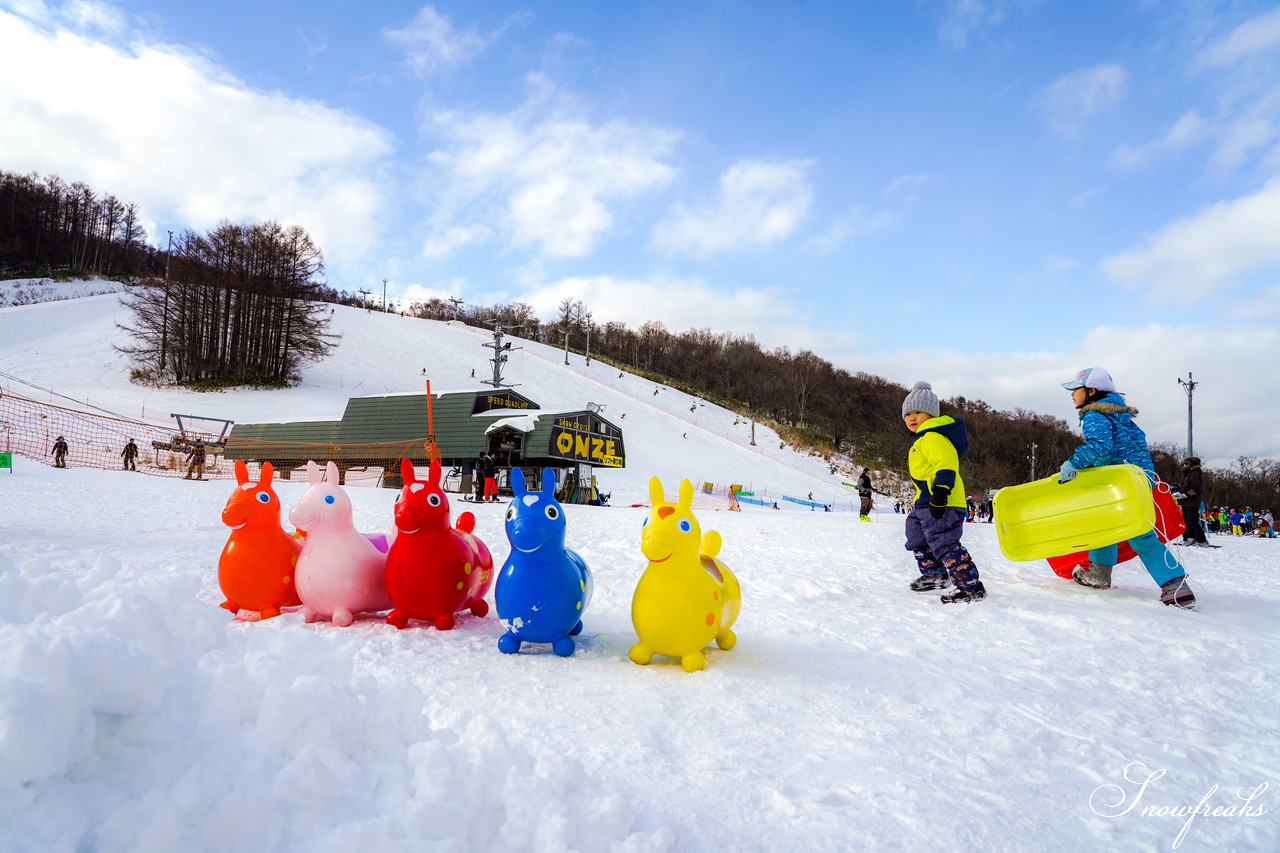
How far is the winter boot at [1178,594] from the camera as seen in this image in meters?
5.49

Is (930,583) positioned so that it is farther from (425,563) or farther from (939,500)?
(425,563)

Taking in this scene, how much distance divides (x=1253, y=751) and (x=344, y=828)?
3432mm

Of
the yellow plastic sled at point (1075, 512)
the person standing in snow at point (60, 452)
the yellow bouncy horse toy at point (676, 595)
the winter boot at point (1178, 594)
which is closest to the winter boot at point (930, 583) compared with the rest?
the yellow plastic sled at point (1075, 512)

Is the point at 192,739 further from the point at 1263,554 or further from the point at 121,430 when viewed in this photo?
the point at 121,430

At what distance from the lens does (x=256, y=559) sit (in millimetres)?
4664

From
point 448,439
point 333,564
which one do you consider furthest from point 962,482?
point 448,439

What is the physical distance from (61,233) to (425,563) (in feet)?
276

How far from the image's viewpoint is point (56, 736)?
1438 millimetres

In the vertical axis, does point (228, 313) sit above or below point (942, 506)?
above

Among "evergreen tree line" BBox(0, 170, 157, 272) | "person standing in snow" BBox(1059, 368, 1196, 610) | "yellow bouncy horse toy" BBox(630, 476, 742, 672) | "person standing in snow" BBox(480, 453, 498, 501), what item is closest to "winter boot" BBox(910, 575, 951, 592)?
"person standing in snow" BBox(1059, 368, 1196, 610)

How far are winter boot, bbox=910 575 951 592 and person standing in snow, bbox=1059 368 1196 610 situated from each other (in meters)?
1.28

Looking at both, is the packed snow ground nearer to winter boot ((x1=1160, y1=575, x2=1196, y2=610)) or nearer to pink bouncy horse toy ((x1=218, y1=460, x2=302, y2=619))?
winter boot ((x1=1160, y1=575, x2=1196, y2=610))

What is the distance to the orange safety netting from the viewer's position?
67.8 ft

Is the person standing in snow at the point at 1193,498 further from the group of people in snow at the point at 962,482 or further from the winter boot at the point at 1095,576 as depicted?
the group of people in snow at the point at 962,482
